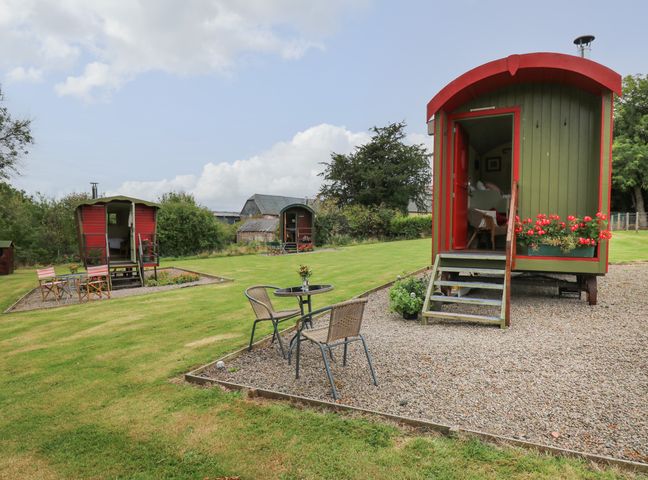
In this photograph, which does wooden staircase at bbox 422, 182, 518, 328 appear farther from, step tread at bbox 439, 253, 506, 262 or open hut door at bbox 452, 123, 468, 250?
open hut door at bbox 452, 123, 468, 250

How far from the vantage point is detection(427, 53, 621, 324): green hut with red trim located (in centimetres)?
602

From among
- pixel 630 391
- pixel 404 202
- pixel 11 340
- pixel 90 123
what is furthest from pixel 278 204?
pixel 630 391

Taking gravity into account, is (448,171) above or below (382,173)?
below

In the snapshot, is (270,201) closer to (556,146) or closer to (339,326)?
→ (556,146)

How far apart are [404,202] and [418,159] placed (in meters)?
4.40

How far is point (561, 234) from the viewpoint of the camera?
622cm

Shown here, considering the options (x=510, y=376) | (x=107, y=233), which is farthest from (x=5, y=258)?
(x=510, y=376)

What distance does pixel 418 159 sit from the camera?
121 feet

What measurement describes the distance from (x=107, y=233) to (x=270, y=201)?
125 feet

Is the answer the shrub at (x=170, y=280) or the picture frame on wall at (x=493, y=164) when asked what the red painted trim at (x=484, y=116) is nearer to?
the picture frame on wall at (x=493, y=164)

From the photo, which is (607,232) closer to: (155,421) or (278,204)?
(155,421)

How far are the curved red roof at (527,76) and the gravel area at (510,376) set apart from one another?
140 inches

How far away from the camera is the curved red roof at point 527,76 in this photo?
5.77 m

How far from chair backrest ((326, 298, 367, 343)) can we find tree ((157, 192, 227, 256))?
58.2ft
